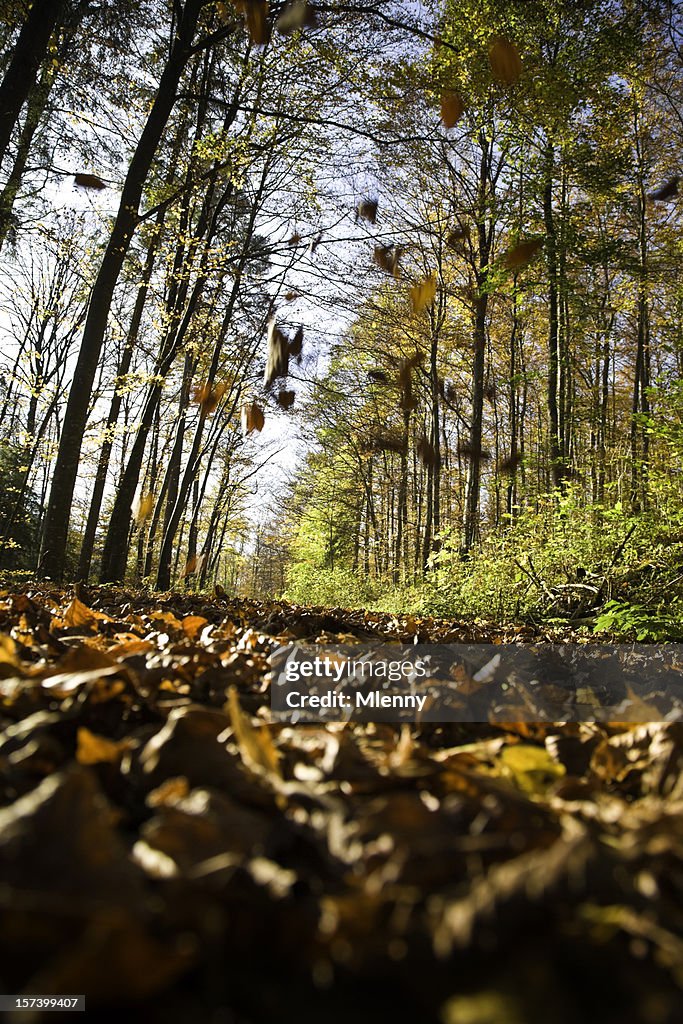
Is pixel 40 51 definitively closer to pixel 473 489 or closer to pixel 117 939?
pixel 117 939

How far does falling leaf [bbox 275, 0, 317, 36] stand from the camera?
739 cm

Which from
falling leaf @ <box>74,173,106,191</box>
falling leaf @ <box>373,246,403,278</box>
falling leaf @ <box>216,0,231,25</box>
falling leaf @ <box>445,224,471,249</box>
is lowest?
falling leaf @ <box>373,246,403,278</box>

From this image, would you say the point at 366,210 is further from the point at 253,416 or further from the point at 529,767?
the point at 529,767

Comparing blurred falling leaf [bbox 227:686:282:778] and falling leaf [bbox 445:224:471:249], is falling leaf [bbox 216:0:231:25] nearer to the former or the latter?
falling leaf [bbox 445:224:471:249]

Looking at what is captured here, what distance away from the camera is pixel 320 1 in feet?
24.6

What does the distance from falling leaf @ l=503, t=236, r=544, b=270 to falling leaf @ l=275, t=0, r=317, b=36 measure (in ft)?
20.6

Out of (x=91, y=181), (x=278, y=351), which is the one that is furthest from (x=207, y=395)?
(x=91, y=181)

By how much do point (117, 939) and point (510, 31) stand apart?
1272 centimetres

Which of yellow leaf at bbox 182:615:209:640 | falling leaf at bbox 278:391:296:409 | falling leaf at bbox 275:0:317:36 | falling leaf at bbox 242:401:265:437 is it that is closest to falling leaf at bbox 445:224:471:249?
falling leaf at bbox 278:391:296:409

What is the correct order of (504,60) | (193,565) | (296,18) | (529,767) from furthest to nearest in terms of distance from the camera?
(193,565), (504,60), (296,18), (529,767)

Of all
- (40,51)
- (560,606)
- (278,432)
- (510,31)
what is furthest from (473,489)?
(278,432)

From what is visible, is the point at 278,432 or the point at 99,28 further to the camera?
the point at 278,432

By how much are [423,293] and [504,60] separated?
23.4 feet

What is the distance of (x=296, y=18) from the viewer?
765 cm
